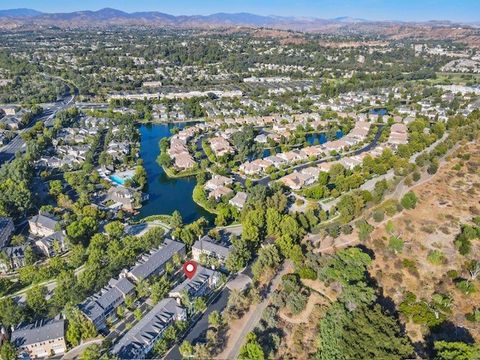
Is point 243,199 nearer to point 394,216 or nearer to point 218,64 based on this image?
point 394,216

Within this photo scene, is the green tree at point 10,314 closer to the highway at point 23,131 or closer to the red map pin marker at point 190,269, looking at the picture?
the red map pin marker at point 190,269

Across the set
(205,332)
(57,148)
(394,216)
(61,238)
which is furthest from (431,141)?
(57,148)

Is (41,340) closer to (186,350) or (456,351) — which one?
(186,350)

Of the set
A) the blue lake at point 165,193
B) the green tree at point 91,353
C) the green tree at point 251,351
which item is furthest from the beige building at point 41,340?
the blue lake at point 165,193

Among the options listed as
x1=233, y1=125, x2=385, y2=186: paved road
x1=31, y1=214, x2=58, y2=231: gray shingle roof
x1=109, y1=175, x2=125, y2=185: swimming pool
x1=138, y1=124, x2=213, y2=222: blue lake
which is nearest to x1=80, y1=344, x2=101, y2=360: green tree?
x1=31, y1=214, x2=58, y2=231: gray shingle roof

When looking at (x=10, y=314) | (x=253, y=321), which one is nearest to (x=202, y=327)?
(x=253, y=321)

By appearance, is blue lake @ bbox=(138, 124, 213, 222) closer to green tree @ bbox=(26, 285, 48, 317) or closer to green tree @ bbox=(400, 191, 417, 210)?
green tree @ bbox=(26, 285, 48, 317)
